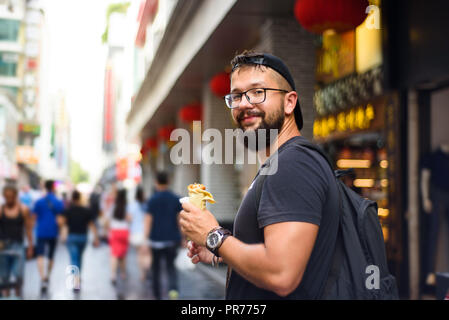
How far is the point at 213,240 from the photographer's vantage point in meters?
1.83

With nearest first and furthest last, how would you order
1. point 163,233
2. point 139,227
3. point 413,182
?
point 413,182 → point 163,233 → point 139,227

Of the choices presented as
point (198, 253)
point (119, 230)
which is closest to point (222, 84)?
point (119, 230)

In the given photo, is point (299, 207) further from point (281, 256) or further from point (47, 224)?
point (47, 224)

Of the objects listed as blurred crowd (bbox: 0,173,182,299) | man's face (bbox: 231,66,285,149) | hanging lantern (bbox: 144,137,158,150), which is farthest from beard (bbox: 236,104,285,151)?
hanging lantern (bbox: 144,137,158,150)

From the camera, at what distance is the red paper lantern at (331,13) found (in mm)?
5801

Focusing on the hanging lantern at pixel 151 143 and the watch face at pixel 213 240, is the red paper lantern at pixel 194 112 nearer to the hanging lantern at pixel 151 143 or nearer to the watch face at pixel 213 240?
the hanging lantern at pixel 151 143

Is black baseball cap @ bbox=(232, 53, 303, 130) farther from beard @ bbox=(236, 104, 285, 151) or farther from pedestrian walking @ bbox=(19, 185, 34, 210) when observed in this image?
pedestrian walking @ bbox=(19, 185, 34, 210)

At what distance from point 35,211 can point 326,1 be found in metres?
7.12

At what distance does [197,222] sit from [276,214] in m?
0.33

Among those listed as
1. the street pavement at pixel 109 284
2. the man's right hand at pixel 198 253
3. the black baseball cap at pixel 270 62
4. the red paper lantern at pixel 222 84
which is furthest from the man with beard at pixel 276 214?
the red paper lantern at pixel 222 84

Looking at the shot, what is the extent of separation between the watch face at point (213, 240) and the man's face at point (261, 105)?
1.40 ft

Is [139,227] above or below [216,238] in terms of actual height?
below

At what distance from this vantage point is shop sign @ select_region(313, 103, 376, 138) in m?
9.27

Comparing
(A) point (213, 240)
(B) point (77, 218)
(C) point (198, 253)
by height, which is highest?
(A) point (213, 240)
